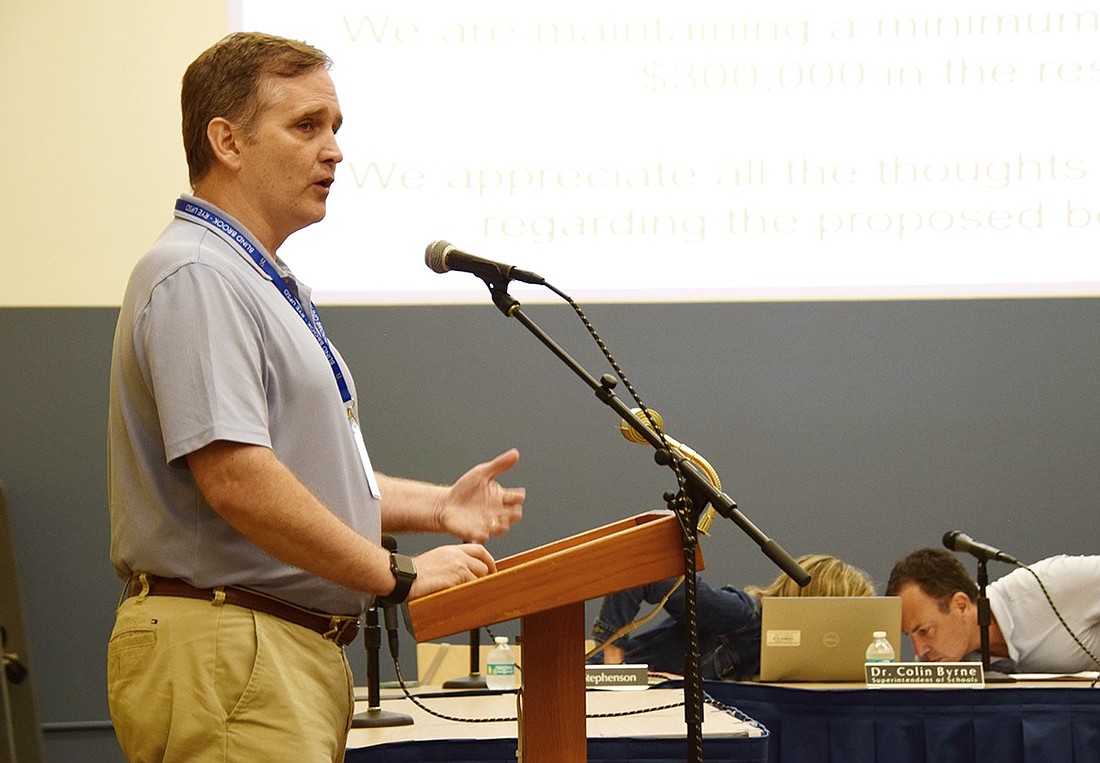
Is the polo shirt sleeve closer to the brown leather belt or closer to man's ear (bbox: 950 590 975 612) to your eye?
the brown leather belt

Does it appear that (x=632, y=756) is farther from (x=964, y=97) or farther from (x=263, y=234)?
(x=964, y=97)

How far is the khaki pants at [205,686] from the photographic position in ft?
5.37

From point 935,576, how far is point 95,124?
143 inches

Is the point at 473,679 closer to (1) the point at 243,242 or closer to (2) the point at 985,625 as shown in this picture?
(2) the point at 985,625

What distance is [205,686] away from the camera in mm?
1640

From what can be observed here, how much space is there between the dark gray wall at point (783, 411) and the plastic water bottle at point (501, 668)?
1.35 metres

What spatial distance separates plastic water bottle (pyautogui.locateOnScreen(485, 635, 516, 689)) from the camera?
361 centimetres

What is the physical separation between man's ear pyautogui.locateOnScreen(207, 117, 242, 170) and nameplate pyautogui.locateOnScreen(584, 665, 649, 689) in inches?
82.2

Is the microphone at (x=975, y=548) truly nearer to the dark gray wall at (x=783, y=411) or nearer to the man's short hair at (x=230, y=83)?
the dark gray wall at (x=783, y=411)

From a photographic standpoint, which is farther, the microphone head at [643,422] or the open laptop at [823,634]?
the open laptop at [823,634]

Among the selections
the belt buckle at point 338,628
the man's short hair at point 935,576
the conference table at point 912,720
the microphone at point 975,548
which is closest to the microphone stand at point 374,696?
the conference table at point 912,720

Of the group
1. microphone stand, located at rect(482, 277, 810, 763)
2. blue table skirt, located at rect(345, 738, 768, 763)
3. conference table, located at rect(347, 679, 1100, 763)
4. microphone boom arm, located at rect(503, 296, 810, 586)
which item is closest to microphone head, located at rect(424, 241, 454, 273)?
microphone boom arm, located at rect(503, 296, 810, 586)

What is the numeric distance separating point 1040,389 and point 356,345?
2754 millimetres

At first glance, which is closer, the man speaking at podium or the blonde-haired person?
the man speaking at podium
